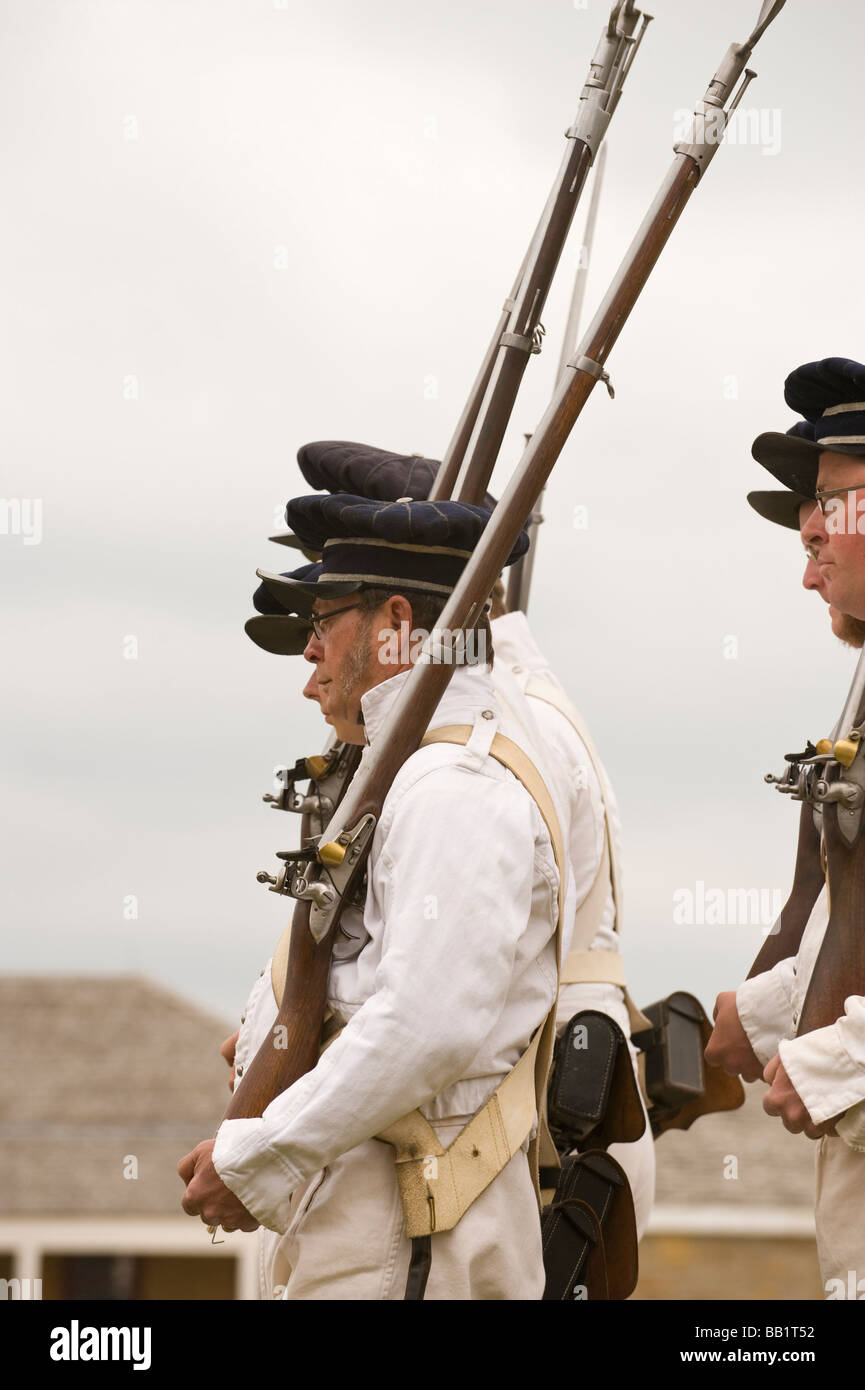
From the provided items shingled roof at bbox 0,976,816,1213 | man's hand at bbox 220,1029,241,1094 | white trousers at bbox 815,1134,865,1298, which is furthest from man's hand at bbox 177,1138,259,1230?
shingled roof at bbox 0,976,816,1213

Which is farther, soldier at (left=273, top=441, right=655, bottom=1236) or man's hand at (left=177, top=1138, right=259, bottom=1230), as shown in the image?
soldier at (left=273, top=441, right=655, bottom=1236)

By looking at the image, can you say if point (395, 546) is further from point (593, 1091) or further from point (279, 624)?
point (593, 1091)

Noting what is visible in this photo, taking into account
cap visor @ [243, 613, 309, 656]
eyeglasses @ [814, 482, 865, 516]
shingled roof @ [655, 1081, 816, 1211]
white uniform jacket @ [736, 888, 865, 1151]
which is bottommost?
shingled roof @ [655, 1081, 816, 1211]

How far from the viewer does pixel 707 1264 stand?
19250 mm

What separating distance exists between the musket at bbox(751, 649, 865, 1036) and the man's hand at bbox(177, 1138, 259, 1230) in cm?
123

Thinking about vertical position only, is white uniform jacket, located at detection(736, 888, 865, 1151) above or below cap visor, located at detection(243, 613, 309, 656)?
below

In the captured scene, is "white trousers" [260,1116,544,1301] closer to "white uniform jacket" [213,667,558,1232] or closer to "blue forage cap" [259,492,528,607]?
"white uniform jacket" [213,667,558,1232]

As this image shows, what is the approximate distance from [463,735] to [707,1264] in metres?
16.7

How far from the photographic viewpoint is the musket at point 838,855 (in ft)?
Result: 12.3

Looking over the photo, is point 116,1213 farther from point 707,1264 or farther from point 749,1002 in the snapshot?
point 749,1002

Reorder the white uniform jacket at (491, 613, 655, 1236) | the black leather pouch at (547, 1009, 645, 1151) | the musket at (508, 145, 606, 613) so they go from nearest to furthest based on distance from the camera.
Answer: the black leather pouch at (547, 1009, 645, 1151), the white uniform jacket at (491, 613, 655, 1236), the musket at (508, 145, 606, 613)

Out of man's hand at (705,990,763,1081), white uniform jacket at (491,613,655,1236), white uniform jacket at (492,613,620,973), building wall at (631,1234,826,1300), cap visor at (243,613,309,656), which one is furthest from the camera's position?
building wall at (631,1234,826,1300)

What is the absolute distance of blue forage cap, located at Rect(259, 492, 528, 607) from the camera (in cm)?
406

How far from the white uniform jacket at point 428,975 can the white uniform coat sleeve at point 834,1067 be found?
565mm
